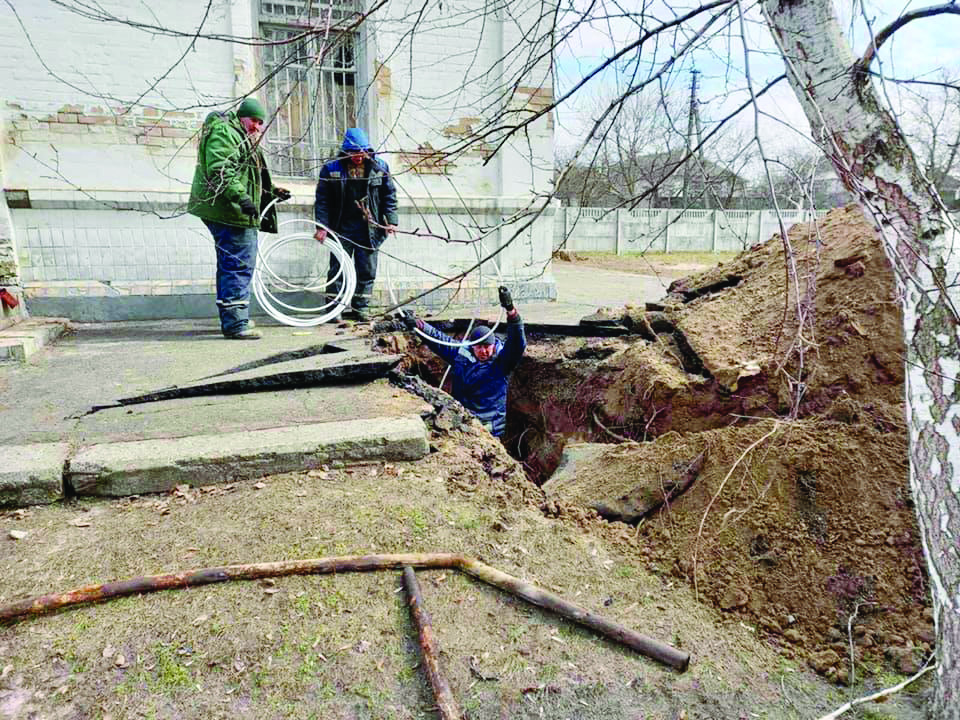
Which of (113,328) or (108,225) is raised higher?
(108,225)

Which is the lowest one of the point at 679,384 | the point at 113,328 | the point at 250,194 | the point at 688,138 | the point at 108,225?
the point at 113,328

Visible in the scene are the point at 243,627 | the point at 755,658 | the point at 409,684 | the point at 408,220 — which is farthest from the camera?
the point at 408,220

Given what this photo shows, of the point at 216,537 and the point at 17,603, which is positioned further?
the point at 216,537

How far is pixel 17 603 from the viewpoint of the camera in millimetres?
2422

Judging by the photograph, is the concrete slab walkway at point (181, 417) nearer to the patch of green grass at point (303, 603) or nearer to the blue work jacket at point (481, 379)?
the blue work jacket at point (481, 379)

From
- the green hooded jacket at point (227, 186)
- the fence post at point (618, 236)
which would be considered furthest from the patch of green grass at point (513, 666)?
the fence post at point (618, 236)

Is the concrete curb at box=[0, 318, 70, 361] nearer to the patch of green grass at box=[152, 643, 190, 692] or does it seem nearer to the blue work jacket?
the blue work jacket

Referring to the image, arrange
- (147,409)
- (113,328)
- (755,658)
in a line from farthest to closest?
(113,328), (147,409), (755,658)

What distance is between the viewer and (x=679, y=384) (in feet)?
17.1

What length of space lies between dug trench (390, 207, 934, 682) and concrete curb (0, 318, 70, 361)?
3.02 m

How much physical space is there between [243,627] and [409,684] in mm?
629

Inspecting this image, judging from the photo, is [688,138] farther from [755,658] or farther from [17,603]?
[17,603]

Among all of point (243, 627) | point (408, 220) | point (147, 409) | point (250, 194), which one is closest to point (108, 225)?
point (250, 194)

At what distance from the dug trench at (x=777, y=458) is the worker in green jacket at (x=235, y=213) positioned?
5.40ft
